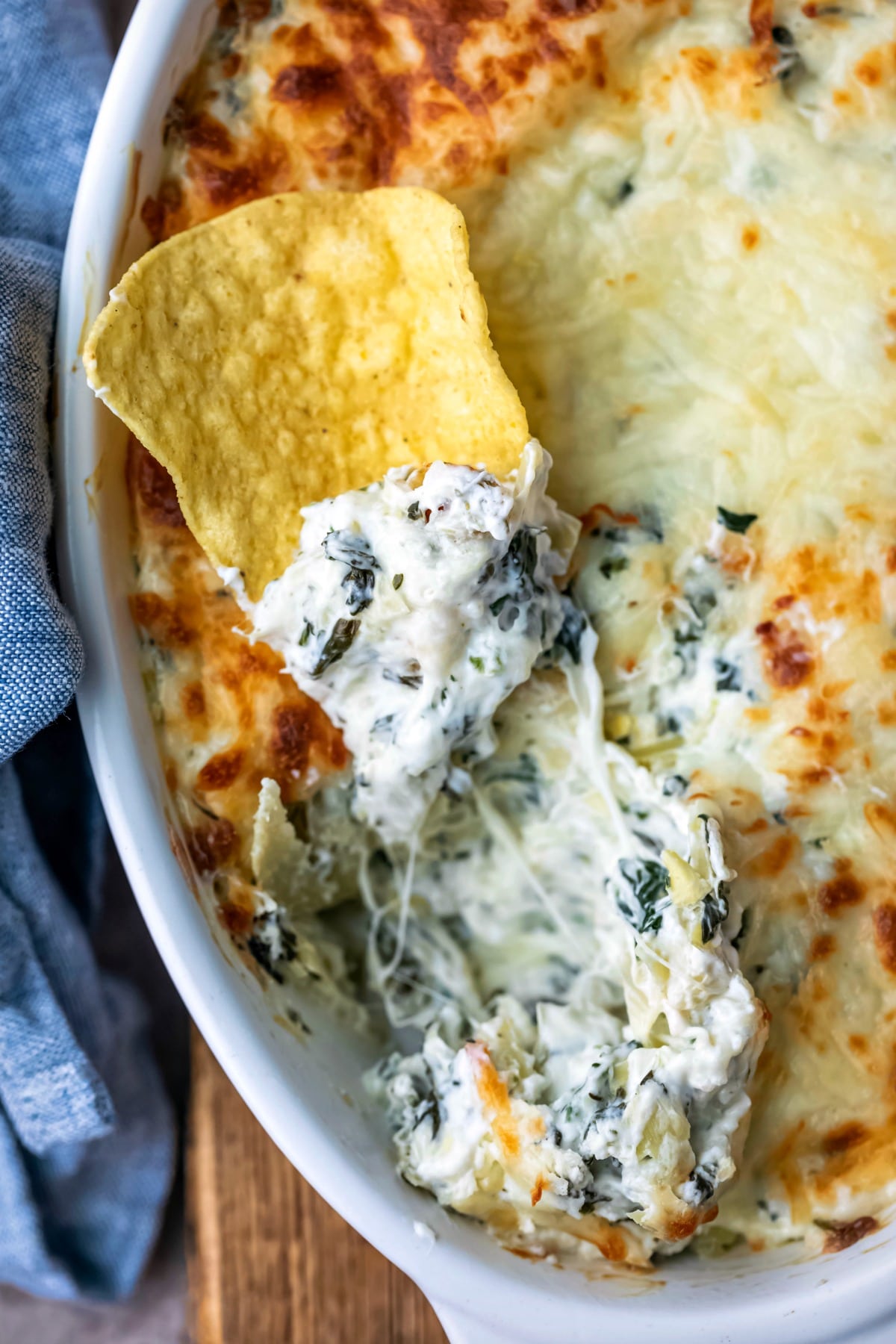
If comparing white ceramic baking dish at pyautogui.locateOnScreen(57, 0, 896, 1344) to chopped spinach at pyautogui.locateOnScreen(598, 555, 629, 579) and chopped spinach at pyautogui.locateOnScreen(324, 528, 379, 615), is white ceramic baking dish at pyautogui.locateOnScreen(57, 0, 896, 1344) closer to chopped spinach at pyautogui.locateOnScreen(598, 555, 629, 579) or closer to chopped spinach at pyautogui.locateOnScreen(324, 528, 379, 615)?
chopped spinach at pyautogui.locateOnScreen(324, 528, 379, 615)

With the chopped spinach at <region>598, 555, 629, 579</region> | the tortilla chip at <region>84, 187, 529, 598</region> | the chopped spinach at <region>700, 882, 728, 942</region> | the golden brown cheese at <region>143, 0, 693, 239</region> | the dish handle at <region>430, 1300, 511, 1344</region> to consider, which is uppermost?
the golden brown cheese at <region>143, 0, 693, 239</region>

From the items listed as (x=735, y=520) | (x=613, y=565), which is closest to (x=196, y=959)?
(x=613, y=565)

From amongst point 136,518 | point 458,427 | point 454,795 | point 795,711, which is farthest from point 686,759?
point 136,518

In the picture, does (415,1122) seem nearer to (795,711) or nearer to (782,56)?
(795,711)

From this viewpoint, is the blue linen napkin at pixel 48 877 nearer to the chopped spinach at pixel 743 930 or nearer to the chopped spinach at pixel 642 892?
the chopped spinach at pixel 642 892

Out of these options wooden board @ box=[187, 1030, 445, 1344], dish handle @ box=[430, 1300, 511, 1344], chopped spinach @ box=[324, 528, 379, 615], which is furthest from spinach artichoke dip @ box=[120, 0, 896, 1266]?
wooden board @ box=[187, 1030, 445, 1344]

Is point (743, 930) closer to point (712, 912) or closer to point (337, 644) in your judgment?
point (712, 912)
